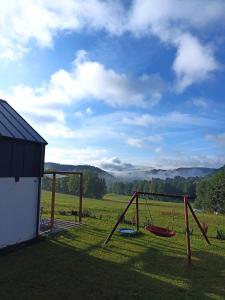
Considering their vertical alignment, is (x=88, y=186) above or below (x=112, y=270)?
above

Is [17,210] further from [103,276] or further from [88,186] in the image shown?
[88,186]

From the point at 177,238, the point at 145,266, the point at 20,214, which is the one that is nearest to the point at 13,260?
the point at 20,214

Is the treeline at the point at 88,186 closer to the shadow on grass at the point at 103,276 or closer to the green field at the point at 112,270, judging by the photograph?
the green field at the point at 112,270

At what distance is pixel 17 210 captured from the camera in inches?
693

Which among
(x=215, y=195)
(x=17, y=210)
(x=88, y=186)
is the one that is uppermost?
(x=88, y=186)

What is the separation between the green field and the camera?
451 inches

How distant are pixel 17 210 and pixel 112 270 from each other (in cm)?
603

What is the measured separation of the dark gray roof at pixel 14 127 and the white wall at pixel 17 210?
2.01 metres

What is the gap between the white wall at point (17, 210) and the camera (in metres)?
16.6

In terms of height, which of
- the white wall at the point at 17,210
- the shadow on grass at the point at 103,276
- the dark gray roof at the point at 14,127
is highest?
the dark gray roof at the point at 14,127

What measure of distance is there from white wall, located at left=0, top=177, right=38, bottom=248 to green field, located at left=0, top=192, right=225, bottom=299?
31.1 inches

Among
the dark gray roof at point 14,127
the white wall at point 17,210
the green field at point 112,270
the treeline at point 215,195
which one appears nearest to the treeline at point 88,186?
the treeline at point 215,195

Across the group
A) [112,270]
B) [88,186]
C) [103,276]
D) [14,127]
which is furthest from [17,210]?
[88,186]

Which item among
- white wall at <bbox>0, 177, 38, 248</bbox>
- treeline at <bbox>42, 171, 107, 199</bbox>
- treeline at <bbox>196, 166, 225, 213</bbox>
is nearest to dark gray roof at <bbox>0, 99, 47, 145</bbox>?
white wall at <bbox>0, 177, 38, 248</bbox>
